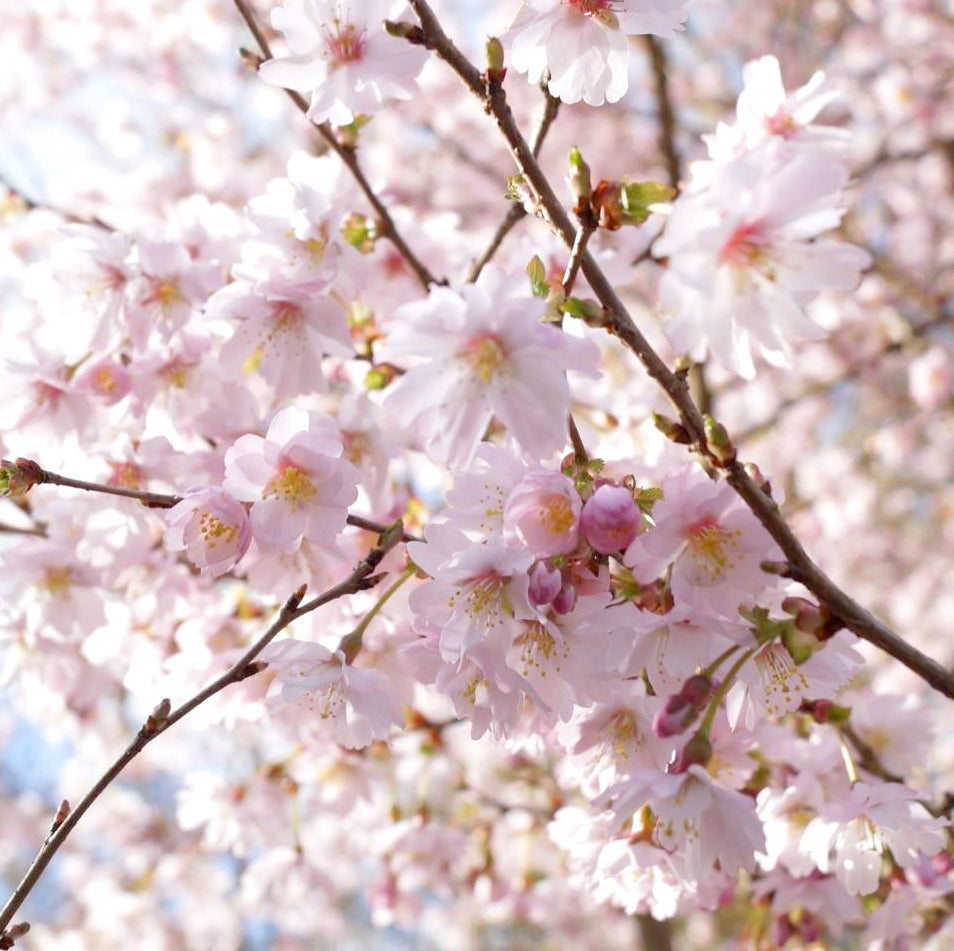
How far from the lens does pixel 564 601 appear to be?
109 centimetres

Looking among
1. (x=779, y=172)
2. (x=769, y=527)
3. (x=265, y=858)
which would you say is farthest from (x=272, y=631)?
(x=265, y=858)

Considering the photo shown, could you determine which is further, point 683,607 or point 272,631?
point 272,631

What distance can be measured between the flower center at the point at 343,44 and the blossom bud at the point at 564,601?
0.86m

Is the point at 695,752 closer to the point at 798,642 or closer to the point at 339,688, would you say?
the point at 798,642

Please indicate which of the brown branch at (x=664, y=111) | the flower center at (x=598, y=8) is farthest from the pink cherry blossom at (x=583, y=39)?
the brown branch at (x=664, y=111)

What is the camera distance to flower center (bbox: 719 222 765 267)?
100cm

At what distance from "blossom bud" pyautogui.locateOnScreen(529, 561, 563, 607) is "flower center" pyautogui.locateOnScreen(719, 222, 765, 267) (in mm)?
391

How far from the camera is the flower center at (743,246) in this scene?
39.4 inches

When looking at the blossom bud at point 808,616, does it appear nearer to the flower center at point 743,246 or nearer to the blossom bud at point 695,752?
the blossom bud at point 695,752

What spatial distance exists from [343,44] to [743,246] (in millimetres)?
717

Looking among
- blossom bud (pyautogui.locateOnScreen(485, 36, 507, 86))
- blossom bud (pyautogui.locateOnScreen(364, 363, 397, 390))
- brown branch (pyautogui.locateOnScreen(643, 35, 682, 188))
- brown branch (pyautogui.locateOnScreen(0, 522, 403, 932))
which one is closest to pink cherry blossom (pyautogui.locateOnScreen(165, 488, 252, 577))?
brown branch (pyautogui.locateOnScreen(0, 522, 403, 932))

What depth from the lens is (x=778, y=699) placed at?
1316 mm

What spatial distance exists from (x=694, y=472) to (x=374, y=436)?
0.77 m

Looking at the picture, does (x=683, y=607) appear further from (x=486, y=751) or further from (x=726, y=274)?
(x=486, y=751)
